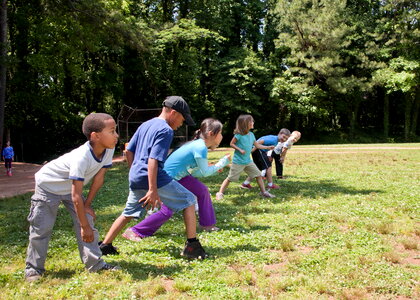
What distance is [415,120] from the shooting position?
3544 cm

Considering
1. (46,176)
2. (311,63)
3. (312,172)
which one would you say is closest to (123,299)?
(46,176)

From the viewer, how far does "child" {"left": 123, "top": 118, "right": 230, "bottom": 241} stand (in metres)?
4.92

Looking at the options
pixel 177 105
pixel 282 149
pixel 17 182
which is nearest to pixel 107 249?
pixel 177 105

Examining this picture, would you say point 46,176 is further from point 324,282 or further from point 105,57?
point 105,57

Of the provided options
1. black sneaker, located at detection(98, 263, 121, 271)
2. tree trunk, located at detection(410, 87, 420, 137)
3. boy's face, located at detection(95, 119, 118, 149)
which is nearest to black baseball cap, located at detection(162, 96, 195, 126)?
boy's face, located at detection(95, 119, 118, 149)

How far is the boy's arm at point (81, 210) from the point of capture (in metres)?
3.51

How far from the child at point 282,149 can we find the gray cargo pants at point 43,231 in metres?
6.67

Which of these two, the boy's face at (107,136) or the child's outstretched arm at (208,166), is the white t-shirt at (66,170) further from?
the child's outstretched arm at (208,166)

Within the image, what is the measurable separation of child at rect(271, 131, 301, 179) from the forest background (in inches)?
676

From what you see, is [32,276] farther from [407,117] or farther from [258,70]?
[407,117]

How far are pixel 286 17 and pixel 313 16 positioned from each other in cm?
223

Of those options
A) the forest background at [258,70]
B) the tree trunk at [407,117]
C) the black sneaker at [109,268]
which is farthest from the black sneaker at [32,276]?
the tree trunk at [407,117]

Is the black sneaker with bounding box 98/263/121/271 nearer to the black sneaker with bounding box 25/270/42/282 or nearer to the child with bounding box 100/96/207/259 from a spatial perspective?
the child with bounding box 100/96/207/259

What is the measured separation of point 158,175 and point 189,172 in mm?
1057
